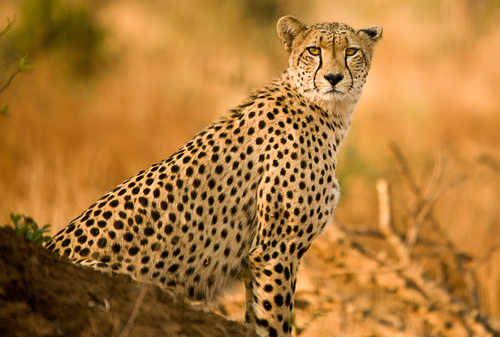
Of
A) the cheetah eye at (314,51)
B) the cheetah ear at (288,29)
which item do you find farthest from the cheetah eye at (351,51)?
the cheetah ear at (288,29)

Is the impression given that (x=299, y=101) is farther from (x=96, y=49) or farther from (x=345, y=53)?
(x=96, y=49)

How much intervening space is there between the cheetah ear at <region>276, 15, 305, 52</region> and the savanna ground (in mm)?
1232

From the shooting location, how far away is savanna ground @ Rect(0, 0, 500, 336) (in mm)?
4656

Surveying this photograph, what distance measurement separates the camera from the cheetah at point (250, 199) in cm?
265

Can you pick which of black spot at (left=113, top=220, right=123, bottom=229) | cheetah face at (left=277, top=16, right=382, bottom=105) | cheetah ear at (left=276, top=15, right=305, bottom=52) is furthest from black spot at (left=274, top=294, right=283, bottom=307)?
cheetah ear at (left=276, top=15, right=305, bottom=52)

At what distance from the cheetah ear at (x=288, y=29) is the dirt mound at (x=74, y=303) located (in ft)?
4.90

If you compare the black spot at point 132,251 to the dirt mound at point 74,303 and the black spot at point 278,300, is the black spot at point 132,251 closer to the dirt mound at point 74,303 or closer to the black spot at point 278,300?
the dirt mound at point 74,303

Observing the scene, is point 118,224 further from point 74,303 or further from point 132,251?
point 74,303

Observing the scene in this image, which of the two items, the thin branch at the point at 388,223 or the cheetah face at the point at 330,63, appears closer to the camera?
the cheetah face at the point at 330,63

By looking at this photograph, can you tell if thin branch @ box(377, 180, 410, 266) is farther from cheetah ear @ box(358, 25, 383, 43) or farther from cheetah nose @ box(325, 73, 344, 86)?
cheetah nose @ box(325, 73, 344, 86)

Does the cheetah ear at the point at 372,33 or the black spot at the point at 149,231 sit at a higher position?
the cheetah ear at the point at 372,33

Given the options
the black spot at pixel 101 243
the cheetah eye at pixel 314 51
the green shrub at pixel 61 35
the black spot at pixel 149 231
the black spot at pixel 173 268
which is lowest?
the black spot at pixel 173 268

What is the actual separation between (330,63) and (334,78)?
7 centimetres

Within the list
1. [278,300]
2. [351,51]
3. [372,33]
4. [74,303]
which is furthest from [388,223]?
[74,303]
